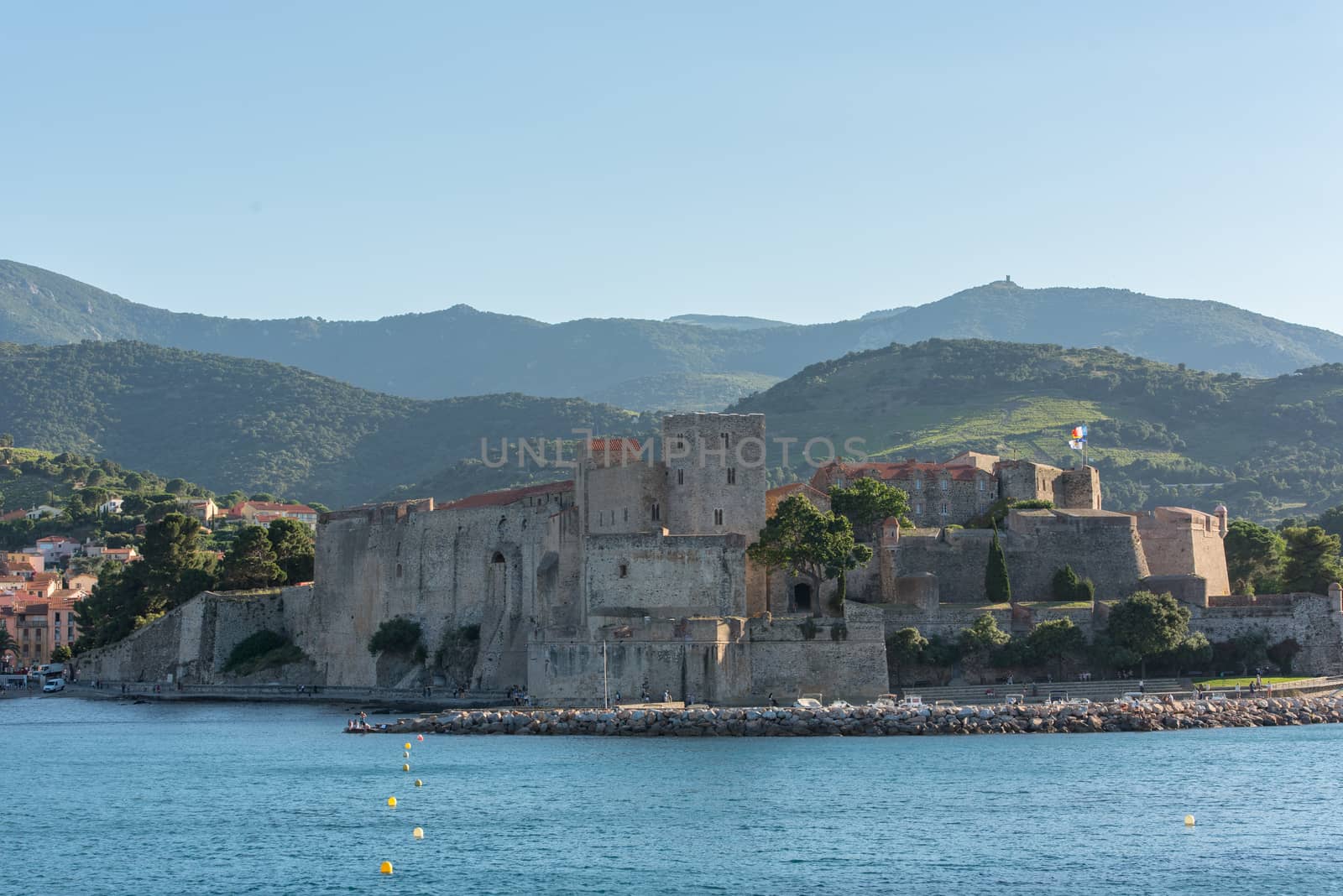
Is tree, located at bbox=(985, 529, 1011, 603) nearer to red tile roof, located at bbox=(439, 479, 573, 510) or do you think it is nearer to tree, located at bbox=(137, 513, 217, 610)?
red tile roof, located at bbox=(439, 479, 573, 510)

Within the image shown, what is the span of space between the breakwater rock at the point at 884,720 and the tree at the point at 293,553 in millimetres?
32531

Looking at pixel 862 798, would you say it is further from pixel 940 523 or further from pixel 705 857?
pixel 940 523

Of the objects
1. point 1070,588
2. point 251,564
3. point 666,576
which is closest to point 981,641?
point 1070,588

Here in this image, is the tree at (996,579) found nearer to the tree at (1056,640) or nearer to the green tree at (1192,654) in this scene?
the tree at (1056,640)

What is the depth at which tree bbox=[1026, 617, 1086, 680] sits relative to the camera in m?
59.0

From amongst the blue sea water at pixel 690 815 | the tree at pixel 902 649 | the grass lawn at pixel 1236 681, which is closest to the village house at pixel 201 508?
the blue sea water at pixel 690 815

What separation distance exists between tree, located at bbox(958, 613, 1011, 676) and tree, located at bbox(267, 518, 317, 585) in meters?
37.7

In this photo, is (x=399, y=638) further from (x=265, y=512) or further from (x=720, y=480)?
(x=265, y=512)

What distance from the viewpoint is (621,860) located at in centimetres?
3612

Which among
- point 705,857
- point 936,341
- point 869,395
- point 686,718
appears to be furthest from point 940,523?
point 936,341

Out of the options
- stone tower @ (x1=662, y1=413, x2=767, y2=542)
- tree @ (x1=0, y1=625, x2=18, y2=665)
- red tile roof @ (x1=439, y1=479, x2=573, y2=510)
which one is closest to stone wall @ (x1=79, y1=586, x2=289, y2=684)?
red tile roof @ (x1=439, y1=479, x2=573, y2=510)

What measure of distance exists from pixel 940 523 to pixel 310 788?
31.7 m

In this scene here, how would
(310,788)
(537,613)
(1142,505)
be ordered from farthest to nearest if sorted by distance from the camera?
1. (1142,505)
2. (537,613)
3. (310,788)

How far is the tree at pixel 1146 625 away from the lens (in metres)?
58.8
